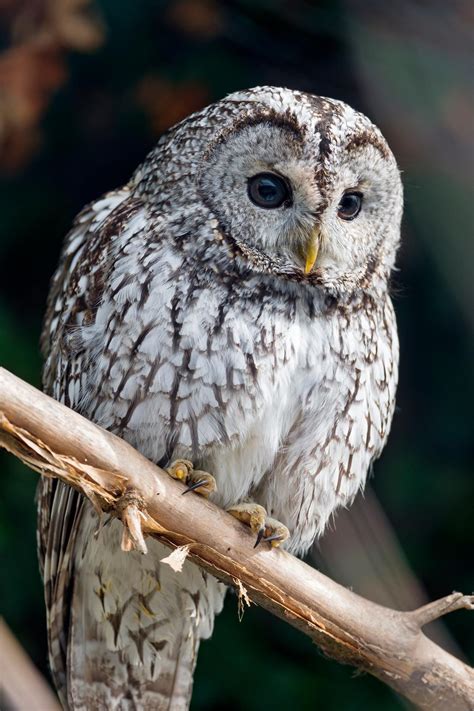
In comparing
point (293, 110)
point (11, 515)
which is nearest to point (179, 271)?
point (293, 110)

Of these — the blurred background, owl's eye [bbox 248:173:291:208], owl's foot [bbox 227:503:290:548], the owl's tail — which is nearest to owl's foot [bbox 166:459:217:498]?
owl's foot [bbox 227:503:290:548]

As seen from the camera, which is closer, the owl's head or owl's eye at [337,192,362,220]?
the owl's head

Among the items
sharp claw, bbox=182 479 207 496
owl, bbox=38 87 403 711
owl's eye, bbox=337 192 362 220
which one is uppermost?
owl's eye, bbox=337 192 362 220

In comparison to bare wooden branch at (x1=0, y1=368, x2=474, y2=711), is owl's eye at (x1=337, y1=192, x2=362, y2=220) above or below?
above

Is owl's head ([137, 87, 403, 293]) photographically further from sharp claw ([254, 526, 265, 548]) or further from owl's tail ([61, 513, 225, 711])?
owl's tail ([61, 513, 225, 711])

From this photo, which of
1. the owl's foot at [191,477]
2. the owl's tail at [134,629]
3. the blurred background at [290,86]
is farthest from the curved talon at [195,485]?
the blurred background at [290,86]

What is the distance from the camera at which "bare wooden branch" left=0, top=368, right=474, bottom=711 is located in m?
1.90

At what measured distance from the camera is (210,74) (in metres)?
3.46

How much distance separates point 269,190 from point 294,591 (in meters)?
0.87

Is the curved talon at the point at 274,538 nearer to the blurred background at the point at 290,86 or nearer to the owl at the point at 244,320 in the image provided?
the owl at the point at 244,320

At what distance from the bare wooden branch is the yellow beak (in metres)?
0.54

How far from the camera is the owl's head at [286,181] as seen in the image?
211 cm

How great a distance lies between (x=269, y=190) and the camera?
7.13 ft

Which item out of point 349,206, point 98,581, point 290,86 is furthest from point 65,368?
point 290,86
